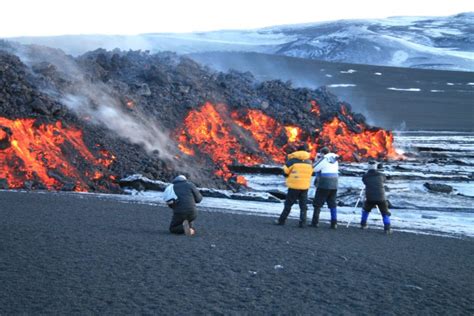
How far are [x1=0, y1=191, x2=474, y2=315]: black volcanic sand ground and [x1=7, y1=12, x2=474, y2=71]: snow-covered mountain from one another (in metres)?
93.5

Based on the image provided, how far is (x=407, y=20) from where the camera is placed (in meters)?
187

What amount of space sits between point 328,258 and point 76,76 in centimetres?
1824

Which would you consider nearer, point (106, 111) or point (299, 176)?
point (299, 176)

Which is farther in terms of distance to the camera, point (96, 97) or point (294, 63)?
point (294, 63)

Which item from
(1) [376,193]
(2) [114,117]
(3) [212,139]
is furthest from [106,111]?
(1) [376,193]

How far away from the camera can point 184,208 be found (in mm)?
11805

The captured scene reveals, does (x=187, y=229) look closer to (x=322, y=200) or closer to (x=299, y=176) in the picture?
(x=299, y=176)

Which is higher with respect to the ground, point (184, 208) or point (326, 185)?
point (326, 185)

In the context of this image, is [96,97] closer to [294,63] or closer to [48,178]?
[48,178]

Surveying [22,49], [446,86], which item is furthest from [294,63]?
[22,49]

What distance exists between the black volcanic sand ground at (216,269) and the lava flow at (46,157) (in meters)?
5.04

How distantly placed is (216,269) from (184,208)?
2.62 meters

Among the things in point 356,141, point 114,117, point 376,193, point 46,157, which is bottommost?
point 46,157

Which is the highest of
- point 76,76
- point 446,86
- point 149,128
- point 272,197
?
point 446,86
